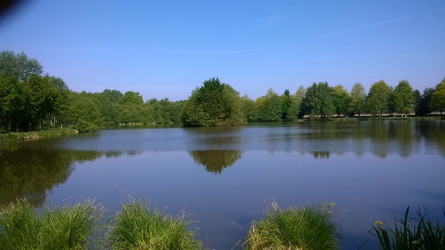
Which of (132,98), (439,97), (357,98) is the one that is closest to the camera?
(439,97)

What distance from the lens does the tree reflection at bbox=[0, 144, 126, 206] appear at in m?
10.8

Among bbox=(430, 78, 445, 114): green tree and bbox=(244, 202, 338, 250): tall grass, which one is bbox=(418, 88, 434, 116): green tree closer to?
bbox=(430, 78, 445, 114): green tree

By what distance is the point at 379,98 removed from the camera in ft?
250

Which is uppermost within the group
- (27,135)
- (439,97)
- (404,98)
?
(404,98)

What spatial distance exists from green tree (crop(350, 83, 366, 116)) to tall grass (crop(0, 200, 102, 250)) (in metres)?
83.3

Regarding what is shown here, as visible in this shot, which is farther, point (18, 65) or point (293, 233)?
point (18, 65)

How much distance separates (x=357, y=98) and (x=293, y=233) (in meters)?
85.3

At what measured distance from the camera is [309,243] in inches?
207

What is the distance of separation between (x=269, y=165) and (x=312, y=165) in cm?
188

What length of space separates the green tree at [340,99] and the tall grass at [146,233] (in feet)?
287

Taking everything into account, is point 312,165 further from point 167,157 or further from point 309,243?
point 309,243

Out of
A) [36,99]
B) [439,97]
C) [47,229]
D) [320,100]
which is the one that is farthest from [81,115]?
[439,97]

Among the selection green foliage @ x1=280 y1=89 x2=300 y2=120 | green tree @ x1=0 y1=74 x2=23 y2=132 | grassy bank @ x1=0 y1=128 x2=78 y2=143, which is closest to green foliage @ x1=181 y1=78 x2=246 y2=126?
grassy bank @ x1=0 y1=128 x2=78 y2=143

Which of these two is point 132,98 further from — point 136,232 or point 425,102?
point 136,232
